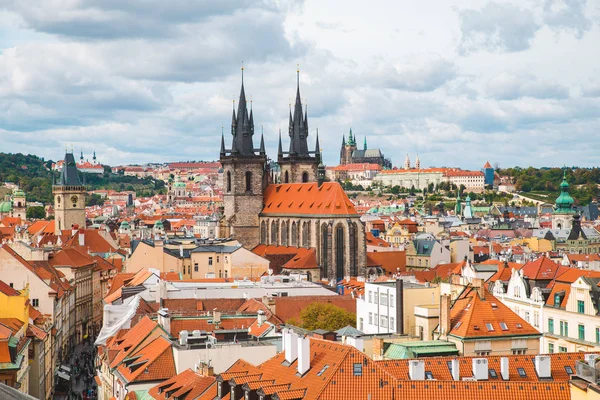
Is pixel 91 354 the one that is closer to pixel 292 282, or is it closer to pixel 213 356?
pixel 292 282

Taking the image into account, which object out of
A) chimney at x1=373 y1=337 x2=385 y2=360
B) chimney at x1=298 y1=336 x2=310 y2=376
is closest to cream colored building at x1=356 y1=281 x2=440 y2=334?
chimney at x1=373 y1=337 x2=385 y2=360

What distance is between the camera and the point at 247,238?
124 meters

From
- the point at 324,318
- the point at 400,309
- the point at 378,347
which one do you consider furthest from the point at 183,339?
the point at 324,318

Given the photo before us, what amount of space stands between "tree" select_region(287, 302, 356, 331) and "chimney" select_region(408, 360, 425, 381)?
83.3 ft

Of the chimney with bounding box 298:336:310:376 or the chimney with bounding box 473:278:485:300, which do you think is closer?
the chimney with bounding box 298:336:310:376

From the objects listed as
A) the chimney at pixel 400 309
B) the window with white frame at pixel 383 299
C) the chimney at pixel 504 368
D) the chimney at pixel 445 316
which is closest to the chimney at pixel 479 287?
the chimney at pixel 445 316

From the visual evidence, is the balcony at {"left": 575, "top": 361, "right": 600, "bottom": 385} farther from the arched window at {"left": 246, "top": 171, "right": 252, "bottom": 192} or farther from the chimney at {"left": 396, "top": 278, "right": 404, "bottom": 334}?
the arched window at {"left": 246, "top": 171, "right": 252, "bottom": 192}

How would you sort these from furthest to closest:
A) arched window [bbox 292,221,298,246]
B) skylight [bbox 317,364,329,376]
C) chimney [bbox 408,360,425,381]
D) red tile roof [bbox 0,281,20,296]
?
1. arched window [bbox 292,221,298,246]
2. red tile roof [bbox 0,281,20,296]
3. chimney [bbox 408,360,425,381]
4. skylight [bbox 317,364,329,376]

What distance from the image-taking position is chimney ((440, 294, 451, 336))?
1692 inches

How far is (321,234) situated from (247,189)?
15074 mm

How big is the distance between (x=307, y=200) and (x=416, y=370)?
85657 millimetres

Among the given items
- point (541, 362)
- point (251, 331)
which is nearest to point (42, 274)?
point (251, 331)

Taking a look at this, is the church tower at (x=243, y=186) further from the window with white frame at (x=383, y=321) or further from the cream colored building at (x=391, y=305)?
the window with white frame at (x=383, y=321)

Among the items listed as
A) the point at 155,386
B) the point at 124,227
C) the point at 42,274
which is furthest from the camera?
the point at 124,227
